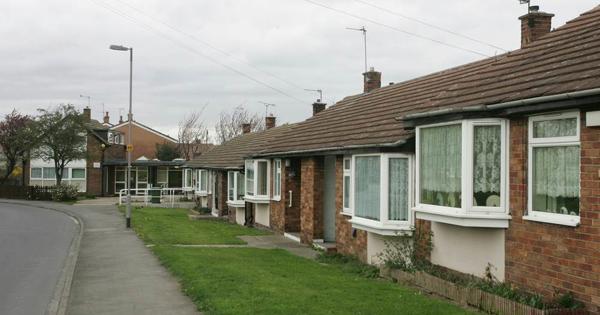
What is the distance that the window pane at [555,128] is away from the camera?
25.4 feet

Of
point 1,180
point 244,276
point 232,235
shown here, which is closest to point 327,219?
point 232,235

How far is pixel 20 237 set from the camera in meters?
20.4

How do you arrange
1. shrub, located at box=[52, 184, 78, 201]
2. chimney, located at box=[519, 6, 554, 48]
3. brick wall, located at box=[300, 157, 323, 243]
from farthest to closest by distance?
shrub, located at box=[52, 184, 78, 201]
brick wall, located at box=[300, 157, 323, 243]
chimney, located at box=[519, 6, 554, 48]

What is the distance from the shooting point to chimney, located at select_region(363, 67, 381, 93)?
2136 centimetres

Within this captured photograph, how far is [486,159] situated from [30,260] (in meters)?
10.9

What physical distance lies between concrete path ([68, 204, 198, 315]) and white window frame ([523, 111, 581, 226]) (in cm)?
460

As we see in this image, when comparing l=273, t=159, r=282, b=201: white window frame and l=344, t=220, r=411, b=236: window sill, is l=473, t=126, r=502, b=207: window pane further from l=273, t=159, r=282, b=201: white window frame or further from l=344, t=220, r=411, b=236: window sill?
l=273, t=159, r=282, b=201: white window frame

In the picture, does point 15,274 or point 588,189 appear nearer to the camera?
point 588,189

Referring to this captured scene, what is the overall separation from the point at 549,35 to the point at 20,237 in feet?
54.5

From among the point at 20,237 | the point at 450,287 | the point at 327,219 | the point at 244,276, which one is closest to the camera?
the point at 450,287

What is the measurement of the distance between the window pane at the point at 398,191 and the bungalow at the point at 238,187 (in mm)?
10195

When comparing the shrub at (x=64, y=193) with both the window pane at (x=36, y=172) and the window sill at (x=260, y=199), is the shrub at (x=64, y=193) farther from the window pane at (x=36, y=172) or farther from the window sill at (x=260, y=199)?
the window sill at (x=260, y=199)

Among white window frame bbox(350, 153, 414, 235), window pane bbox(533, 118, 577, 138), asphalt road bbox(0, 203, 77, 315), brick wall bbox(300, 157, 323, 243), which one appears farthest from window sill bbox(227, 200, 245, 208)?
window pane bbox(533, 118, 577, 138)

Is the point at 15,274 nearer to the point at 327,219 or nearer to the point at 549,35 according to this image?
the point at 327,219
